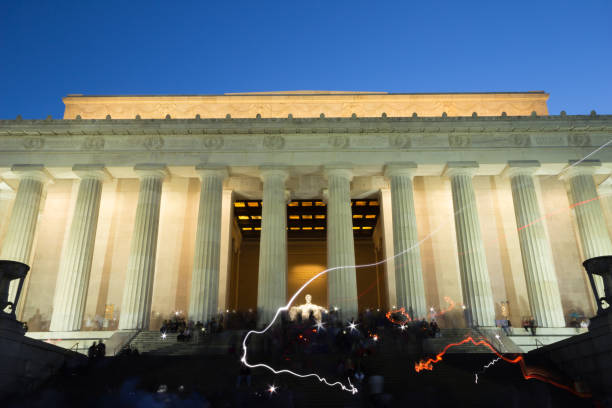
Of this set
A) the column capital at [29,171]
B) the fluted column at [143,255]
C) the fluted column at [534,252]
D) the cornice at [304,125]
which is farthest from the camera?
the cornice at [304,125]

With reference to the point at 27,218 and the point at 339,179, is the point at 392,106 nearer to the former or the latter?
the point at 339,179

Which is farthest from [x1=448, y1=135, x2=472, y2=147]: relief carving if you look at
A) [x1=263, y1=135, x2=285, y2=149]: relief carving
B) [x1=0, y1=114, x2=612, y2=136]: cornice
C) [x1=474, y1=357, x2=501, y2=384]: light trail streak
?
[x1=474, y1=357, x2=501, y2=384]: light trail streak

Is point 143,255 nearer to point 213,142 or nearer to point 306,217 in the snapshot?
point 213,142

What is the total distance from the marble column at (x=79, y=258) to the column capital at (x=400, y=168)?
2083cm

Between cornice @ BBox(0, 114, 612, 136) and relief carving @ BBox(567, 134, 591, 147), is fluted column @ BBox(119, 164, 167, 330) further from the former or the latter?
relief carving @ BBox(567, 134, 591, 147)

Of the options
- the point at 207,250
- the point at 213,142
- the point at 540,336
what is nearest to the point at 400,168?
the point at 213,142

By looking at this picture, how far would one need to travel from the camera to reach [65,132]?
36.0 m

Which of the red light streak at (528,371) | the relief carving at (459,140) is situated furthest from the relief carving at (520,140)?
the red light streak at (528,371)

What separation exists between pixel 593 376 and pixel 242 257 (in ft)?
138

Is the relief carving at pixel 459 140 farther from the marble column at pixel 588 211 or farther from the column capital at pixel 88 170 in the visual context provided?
the column capital at pixel 88 170

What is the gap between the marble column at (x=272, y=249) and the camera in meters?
32.7

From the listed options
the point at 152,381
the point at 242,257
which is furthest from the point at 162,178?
the point at 242,257

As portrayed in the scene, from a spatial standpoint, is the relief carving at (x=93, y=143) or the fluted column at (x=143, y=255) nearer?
the fluted column at (x=143, y=255)

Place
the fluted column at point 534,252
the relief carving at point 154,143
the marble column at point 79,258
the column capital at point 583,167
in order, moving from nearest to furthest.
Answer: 1. the marble column at point 79,258
2. the fluted column at point 534,252
3. the column capital at point 583,167
4. the relief carving at point 154,143
